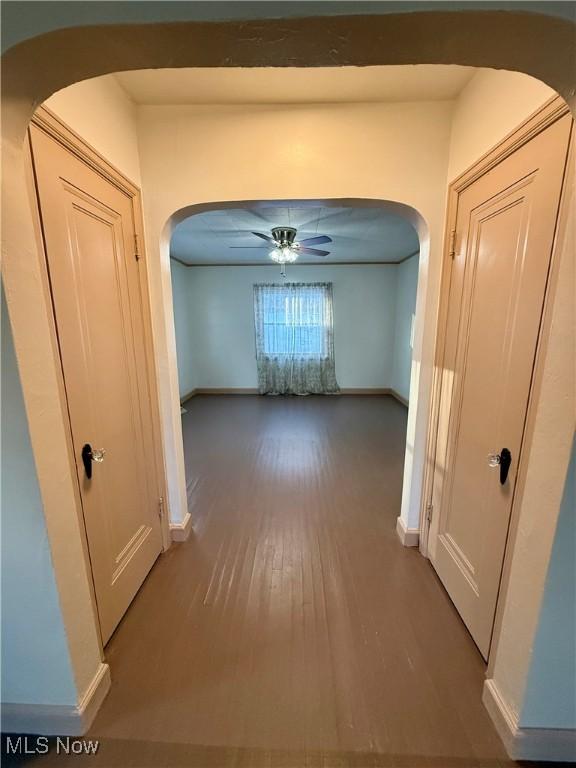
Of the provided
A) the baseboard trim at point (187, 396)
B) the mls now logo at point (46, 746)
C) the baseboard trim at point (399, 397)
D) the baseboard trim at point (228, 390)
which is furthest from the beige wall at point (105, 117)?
the baseboard trim at point (399, 397)

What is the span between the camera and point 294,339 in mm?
5980

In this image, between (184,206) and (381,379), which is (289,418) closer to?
(381,379)

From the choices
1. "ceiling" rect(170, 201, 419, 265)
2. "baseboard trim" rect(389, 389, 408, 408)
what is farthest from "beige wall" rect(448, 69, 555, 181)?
"baseboard trim" rect(389, 389, 408, 408)

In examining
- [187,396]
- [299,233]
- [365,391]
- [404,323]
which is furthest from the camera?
[365,391]

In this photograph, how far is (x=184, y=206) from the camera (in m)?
1.71

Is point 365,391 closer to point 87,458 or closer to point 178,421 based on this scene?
point 178,421

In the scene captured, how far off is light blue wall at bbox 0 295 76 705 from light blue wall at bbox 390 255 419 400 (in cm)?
471

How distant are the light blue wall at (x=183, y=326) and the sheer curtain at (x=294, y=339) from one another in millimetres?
1273

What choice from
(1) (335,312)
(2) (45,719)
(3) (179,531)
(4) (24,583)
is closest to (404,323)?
(1) (335,312)

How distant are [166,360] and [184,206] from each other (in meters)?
0.87

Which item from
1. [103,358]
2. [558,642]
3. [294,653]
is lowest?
[294,653]

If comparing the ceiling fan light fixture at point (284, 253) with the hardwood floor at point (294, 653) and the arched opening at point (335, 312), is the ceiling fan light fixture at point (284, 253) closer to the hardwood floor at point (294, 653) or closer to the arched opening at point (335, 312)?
the arched opening at point (335, 312)

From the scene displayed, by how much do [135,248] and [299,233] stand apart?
8.77 feet

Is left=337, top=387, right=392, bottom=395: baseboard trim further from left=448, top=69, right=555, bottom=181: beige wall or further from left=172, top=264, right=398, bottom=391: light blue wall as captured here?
left=448, top=69, right=555, bottom=181: beige wall
